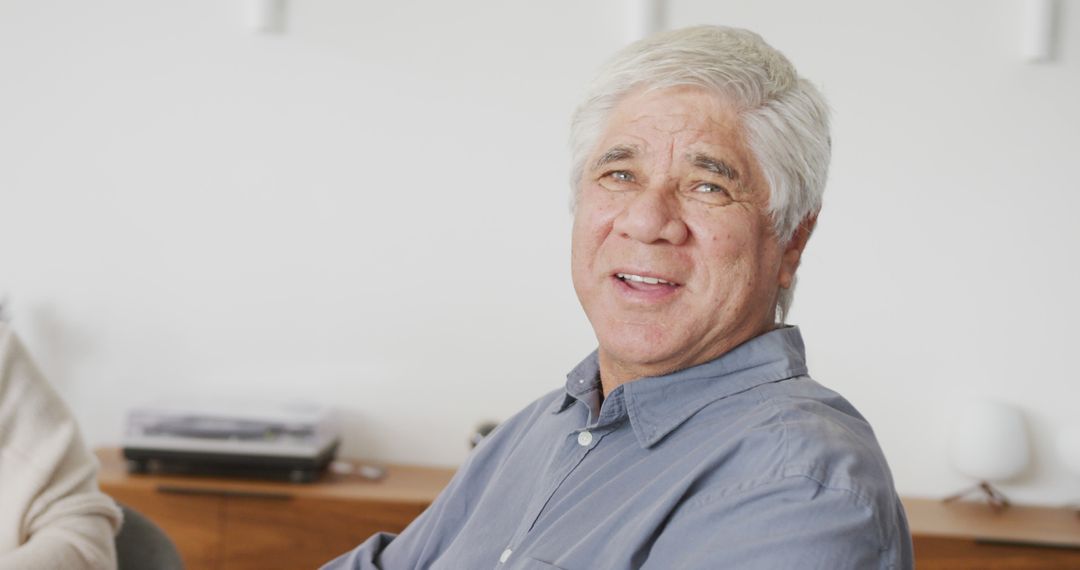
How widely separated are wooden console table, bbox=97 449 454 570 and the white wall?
1.35 ft

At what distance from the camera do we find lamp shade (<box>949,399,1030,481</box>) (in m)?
2.93

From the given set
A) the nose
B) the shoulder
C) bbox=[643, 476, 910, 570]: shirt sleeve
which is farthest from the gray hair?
bbox=[643, 476, 910, 570]: shirt sleeve

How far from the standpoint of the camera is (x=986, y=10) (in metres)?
2.99

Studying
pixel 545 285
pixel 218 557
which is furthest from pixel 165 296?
pixel 545 285

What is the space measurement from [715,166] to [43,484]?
1.20m

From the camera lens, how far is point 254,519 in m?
2.80

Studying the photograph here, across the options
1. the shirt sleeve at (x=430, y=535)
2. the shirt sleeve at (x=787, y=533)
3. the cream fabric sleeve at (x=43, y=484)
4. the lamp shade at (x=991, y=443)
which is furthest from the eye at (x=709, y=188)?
the lamp shade at (x=991, y=443)

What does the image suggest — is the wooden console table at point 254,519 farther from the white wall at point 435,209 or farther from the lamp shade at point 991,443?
the lamp shade at point 991,443

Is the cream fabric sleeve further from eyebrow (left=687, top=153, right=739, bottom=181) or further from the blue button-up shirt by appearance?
eyebrow (left=687, top=153, right=739, bottom=181)

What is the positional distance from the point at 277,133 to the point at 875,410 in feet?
6.30

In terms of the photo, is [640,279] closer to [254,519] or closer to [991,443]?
[254,519]

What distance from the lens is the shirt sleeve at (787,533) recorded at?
38.9 inches

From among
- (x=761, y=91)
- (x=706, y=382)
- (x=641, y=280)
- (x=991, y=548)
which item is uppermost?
(x=761, y=91)

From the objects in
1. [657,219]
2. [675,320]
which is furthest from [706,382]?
[657,219]
